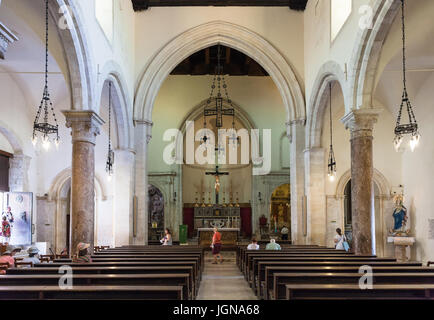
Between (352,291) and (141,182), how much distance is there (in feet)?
41.4

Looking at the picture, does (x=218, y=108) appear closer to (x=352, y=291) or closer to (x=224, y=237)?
(x=224, y=237)

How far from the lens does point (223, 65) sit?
77.3ft

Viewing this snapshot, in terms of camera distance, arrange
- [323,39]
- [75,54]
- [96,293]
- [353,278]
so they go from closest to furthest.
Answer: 1. [96,293]
2. [353,278]
3. [75,54]
4. [323,39]

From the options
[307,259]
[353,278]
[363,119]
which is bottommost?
[307,259]

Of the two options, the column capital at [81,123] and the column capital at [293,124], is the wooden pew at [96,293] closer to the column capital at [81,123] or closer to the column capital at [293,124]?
the column capital at [81,123]

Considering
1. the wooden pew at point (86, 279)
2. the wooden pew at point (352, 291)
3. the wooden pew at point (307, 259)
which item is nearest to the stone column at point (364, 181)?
the wooden pew at point (307, 259)

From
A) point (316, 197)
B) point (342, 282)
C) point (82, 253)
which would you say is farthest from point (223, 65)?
point (342, 282)

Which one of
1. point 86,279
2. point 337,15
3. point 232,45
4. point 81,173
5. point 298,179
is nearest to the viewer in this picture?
point 86,279

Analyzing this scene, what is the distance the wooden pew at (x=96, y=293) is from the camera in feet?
16.6

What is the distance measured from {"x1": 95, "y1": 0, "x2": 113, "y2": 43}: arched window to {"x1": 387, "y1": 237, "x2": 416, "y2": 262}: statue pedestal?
37.3 ft

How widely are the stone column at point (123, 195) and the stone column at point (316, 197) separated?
20.6ft
